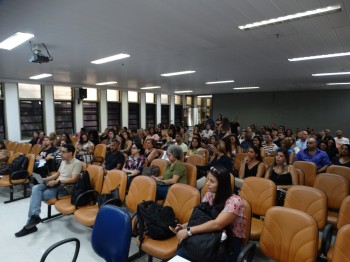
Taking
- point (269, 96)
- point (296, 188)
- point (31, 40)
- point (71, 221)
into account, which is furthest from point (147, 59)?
point (269, 96)

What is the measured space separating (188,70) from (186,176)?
408 cm

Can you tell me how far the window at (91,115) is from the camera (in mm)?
10398

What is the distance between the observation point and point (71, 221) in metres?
3.50

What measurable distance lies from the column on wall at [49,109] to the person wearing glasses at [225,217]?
878cm

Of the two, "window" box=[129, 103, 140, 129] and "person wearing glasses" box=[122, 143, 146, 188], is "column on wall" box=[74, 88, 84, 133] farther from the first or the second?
"person wearing glasses" box=[122, 143, 146, 188]

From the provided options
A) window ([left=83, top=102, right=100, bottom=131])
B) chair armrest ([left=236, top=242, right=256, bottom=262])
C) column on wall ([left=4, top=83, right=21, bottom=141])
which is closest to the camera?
chair armrest ([left=236, top=242, right=256, bottom=262])

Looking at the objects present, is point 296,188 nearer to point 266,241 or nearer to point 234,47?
point 266,241

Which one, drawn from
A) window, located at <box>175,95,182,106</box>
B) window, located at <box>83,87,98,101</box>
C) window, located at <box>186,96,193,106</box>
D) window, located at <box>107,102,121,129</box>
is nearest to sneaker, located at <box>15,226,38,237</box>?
window, located at <box>83,87,98,101</box>

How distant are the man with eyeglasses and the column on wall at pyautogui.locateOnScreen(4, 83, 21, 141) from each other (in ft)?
19.3

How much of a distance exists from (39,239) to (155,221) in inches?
75.7

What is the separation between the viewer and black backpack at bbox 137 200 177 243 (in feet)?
7.10

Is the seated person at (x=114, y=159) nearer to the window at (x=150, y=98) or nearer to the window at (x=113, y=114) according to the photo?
the window at (x=113, y=114)

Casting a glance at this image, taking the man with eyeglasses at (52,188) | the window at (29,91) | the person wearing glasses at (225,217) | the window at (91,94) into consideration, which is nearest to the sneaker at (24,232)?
the man with eyeglasses at (52,188)

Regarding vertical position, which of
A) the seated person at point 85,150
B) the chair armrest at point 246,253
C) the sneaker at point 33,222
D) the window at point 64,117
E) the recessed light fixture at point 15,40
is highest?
the recessed light fixture at point 15,40
